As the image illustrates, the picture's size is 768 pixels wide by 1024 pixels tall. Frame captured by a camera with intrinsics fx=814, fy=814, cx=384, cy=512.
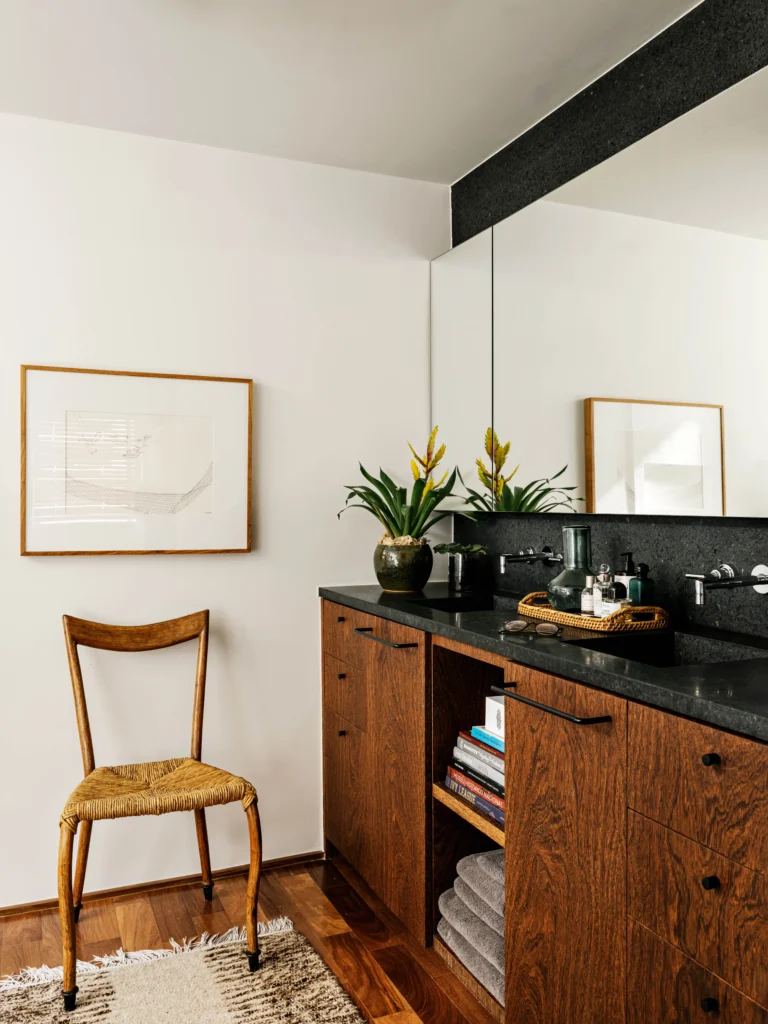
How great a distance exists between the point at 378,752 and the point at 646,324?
1.41m

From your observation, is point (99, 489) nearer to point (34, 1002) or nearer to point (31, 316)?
point (31, 316)

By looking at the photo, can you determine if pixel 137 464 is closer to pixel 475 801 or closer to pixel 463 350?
pixel 463 350

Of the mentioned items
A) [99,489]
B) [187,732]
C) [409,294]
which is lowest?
[187,732]

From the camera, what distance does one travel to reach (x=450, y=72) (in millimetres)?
2273

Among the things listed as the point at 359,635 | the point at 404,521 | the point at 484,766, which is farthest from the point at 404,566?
the point at 484,766

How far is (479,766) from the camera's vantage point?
2.03m

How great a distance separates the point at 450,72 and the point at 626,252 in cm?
73

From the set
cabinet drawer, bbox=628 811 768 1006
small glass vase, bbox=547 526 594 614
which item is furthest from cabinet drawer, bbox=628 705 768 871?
small glass vase, bbox=547 526 594 614

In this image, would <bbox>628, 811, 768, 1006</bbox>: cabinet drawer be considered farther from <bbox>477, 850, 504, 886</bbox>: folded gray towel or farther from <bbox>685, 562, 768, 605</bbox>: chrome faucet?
<bbox>477, 850, 504, 886</bbox>: folded gray towel

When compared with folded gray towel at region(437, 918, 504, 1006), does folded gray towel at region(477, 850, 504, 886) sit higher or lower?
higher

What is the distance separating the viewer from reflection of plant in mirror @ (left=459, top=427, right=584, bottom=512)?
7.80 ft

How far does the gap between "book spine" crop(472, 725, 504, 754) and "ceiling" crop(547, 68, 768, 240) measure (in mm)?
1275

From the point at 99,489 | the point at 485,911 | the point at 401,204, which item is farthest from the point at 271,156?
the point at 485,911

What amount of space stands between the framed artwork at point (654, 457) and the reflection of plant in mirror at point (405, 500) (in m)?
0.67
